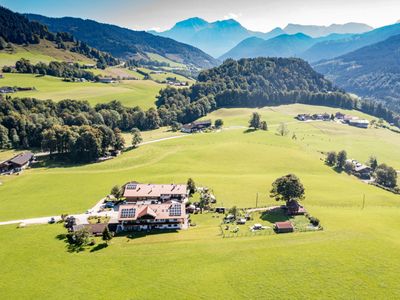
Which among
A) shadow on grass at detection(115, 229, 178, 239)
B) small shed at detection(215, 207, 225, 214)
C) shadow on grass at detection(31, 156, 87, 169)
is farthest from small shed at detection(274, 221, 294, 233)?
shadow on grass at detection(31, 156, 87, 169)

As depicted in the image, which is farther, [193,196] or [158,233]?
[193,196]

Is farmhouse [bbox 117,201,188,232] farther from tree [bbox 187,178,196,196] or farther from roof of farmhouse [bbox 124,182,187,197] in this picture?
tree [bbox 187,178,196,196]

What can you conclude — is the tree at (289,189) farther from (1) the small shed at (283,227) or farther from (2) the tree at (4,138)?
(2) the tree at (4,138)

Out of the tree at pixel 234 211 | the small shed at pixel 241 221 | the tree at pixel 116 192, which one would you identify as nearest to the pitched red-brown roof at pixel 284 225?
the small shed at pixel 241 221

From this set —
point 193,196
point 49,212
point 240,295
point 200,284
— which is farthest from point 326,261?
point 49,212

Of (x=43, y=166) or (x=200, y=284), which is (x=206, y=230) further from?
(x=43, y=166)

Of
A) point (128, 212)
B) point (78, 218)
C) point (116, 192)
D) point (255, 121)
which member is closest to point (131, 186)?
point (116, 192)
